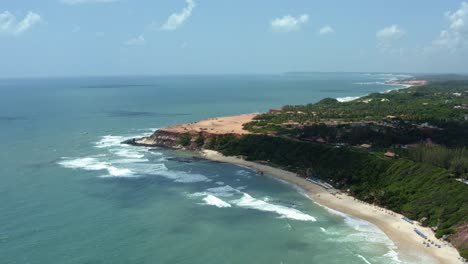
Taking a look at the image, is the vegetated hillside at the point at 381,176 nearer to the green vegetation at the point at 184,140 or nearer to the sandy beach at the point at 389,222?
the sandy beach at the point at 389,222

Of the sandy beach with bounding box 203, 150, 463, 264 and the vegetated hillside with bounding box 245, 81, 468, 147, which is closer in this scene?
the sandy beach with bounding box 203, 150, 463, 264

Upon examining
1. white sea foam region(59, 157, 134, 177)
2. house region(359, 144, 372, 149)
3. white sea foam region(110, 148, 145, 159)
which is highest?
house region(359, 144, 372, 149)

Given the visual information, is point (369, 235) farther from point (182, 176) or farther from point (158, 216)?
point (182, 176)

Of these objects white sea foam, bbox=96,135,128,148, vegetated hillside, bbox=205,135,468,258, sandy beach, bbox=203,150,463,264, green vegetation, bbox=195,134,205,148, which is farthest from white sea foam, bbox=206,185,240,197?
white sea foam, bbox=96,135,128,148

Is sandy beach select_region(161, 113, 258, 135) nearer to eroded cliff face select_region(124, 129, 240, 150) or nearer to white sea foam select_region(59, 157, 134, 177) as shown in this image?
eroded cliff face select_region(124, 129, 240, 150)

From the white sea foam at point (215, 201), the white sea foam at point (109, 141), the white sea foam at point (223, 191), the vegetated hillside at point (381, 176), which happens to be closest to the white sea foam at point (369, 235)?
the vegetated hillside at point (381, 176)
